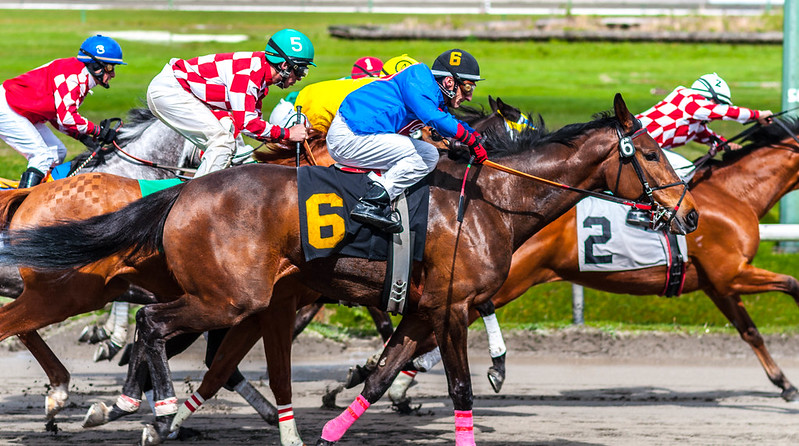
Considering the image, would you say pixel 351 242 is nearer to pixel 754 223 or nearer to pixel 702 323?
pixel 754 223

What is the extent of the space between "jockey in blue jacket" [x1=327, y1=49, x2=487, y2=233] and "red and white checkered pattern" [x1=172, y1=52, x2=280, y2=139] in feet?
2.26

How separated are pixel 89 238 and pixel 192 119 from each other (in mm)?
1172

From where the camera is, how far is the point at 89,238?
16.4 feet

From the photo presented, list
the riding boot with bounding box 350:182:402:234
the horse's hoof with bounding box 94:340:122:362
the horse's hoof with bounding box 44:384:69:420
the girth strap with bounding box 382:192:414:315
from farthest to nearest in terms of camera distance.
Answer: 1. the horse's hoof with bounding box 94:340:122:362
2. the horse's hoof with bounding box 44:384:69:420
3. the girth strap with bounding box 382:192:414:315
4. the riding boot with bounding box 350:182:402:234

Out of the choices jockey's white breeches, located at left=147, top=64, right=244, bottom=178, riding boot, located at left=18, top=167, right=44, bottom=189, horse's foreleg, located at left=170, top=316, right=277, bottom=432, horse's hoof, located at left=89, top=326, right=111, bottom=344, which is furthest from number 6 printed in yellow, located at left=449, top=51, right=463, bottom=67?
horse's hoof, located at left=89, top=326, right=111, bottom=344

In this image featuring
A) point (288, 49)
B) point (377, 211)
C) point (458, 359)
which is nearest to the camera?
point (377, 211)

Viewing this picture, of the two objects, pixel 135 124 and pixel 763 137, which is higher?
pixel 135 124

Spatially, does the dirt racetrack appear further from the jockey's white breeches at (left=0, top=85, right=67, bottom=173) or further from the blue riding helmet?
the blue riding helmet

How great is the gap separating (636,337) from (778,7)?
20.2 metres

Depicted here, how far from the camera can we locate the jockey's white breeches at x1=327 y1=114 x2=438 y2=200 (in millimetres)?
4914

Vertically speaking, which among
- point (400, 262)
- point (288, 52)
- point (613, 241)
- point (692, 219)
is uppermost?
point (288, 52)

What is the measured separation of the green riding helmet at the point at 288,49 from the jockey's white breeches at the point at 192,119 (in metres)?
0.48

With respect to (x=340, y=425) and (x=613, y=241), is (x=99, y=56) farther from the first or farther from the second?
(x=613, y=241)

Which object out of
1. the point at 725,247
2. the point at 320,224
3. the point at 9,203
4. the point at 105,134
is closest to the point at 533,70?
the point at 725,247
